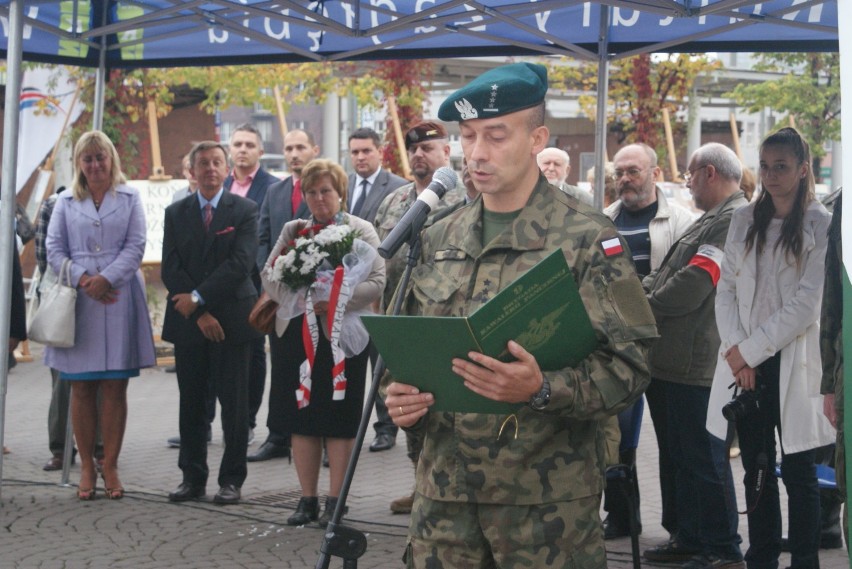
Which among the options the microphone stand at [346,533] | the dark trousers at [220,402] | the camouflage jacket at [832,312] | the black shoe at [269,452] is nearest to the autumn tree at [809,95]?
the black shoe at [269,452]

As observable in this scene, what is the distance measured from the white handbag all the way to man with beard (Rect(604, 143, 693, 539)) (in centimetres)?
346

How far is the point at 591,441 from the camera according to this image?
3.40 meters

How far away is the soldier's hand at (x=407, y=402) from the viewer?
3180mm

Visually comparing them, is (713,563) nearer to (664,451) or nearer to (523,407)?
(664,451)

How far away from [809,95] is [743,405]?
16450 mm

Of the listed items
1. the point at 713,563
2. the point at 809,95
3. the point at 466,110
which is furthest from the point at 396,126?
the point at 466,110

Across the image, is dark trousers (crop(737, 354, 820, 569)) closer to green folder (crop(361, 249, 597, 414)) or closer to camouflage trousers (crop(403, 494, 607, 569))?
camouflage trousers (crop(403, 494, 607, 569))

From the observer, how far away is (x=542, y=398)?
Answer: 3.08m

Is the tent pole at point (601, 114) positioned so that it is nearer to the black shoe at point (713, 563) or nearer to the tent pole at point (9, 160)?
the black shoe at point (713, 563)

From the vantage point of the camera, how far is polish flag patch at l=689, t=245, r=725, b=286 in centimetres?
589

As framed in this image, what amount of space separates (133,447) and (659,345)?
5.20 meters

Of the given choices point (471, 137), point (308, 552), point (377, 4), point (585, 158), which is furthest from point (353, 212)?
point (585, 158)

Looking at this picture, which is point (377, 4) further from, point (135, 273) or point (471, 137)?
point (471, 137)

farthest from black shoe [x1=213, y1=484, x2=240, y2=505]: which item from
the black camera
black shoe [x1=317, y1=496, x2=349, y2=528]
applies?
the black camera
